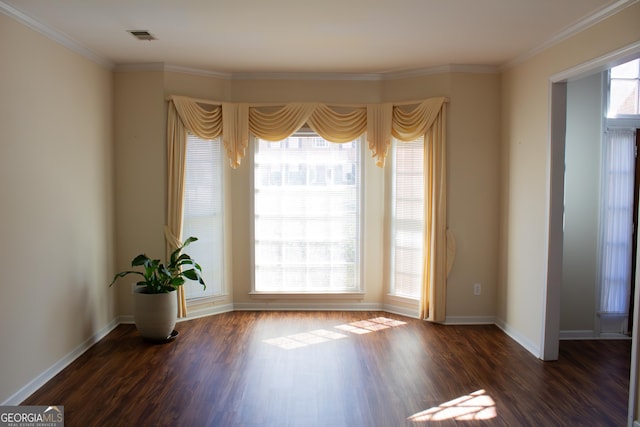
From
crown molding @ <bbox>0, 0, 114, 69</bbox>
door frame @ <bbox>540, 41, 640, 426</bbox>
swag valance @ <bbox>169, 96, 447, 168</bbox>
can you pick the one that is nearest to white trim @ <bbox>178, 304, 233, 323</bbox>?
swag valance @ <bbox>169, 96, 447, 168</bbox>

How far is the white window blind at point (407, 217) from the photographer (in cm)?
500

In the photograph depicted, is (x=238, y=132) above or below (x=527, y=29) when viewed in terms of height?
below

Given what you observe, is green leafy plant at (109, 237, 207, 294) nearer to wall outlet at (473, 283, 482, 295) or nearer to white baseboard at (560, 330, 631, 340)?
wall outlet at (473, 283, 482, 295)

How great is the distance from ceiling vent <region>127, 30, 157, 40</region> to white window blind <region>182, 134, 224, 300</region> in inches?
48.6

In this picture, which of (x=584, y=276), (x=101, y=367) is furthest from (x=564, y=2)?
(x=101, y=367)

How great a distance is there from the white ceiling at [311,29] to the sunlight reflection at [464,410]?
2655mm

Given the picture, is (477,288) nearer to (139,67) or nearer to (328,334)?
(328,334)

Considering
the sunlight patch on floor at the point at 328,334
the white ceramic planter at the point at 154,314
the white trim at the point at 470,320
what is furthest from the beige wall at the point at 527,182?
the white ceramic planter at the point at 154,314

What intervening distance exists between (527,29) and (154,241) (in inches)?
153

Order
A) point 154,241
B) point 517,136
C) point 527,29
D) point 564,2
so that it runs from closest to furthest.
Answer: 1. point 564,2
2. point 527,29
3. point 517,136
4. point 154,241

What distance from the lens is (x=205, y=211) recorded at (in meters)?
5.01

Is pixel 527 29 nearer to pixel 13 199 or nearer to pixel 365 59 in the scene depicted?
pixel 365 59

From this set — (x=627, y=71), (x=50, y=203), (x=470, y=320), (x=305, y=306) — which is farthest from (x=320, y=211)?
(x=627, y=71)

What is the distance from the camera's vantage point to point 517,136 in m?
4.41
